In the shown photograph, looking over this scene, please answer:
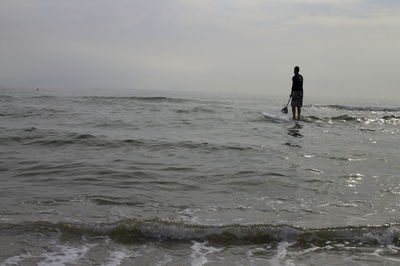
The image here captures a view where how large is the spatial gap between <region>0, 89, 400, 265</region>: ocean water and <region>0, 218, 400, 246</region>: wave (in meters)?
0.01

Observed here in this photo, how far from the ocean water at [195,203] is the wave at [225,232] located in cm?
1

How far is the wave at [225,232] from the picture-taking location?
4.36 metres

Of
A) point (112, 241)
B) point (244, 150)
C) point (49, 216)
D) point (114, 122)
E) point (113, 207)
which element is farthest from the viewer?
point (114, 122)

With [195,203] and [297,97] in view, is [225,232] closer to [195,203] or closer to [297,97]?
[195,203]

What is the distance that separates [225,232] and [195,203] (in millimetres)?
1148

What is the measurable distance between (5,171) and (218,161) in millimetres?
4034

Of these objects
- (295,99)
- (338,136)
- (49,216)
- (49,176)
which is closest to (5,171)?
(49,176)

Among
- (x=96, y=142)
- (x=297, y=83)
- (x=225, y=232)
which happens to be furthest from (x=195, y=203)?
(x=297, y=83)

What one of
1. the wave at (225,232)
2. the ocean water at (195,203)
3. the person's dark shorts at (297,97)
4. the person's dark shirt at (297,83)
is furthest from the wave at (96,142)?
the person's dark shirt at (297,83)

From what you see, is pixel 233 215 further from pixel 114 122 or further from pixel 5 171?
pixel 114 122

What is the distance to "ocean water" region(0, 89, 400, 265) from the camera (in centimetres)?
402

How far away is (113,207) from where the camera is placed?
530 centimetres

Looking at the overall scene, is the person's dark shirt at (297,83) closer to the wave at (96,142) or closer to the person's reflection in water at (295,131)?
the person's reflection in water at (295,131)

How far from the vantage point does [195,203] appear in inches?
219
